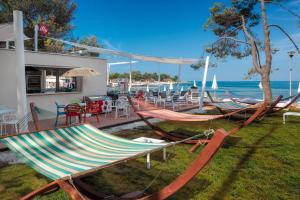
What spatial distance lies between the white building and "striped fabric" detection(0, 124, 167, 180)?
5469 mm

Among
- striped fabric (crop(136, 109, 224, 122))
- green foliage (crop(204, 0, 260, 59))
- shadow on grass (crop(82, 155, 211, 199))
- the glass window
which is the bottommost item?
shadow on grass (crop(82, 155, 211, 199))

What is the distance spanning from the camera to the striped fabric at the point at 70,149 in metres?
2.59

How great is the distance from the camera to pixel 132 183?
3750 millimetres

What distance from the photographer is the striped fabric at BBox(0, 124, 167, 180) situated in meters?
2.59

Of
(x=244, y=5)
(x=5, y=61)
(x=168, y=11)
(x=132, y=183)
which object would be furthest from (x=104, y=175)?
(x=168, y=11)

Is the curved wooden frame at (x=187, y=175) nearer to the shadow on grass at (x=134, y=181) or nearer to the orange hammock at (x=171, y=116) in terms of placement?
the shadow on grass at (x=134, y=181)

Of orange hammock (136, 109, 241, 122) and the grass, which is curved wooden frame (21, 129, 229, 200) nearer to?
the grass

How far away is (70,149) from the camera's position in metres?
3.33

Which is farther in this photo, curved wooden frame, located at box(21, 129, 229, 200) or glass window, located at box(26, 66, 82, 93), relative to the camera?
glass window, located at box(26, 66, 82, 93)

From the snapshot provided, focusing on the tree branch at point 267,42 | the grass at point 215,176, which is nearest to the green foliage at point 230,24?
the tree branch at point 267,42

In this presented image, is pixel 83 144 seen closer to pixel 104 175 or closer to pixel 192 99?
pixel 104 175

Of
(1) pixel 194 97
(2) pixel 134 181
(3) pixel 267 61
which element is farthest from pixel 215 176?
(1) pixel 194 97

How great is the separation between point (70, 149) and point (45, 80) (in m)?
7.36

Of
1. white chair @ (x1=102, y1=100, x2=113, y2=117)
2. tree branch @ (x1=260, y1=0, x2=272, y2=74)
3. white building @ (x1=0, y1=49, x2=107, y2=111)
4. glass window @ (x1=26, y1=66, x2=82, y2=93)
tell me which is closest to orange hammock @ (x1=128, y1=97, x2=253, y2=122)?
white chair @ (x1=102, y1=100, x2=113, y2=117)
